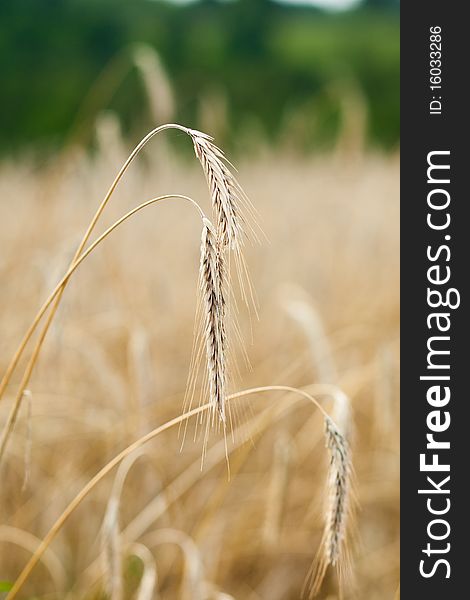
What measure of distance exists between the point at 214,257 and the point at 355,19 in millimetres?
13588

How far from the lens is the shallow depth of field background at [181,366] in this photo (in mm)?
1331

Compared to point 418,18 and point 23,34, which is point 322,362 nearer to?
point 418,18

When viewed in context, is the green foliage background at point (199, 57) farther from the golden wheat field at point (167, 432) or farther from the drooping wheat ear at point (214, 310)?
the drooping wheat ear at point (214, 310)

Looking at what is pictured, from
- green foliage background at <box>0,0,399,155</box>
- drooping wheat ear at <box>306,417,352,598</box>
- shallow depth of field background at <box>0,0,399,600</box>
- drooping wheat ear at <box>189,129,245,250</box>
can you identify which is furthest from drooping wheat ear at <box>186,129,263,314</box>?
green foliage background at <box>0,0,399,155</box>

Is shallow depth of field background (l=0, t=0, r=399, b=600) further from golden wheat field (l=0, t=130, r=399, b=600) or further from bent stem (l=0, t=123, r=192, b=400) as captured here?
bent stem (l=0, t=123, r=192, b=400)

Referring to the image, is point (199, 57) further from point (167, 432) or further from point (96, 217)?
point (96, 217)

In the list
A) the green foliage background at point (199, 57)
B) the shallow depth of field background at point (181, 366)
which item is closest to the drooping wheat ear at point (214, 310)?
the shallow depth of field background at point (181, 366)

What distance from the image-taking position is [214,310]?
25.7 inches

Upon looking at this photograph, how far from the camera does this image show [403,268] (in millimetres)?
1145

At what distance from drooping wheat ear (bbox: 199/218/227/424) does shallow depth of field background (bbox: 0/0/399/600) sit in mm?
282

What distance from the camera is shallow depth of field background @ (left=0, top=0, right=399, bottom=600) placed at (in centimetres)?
133

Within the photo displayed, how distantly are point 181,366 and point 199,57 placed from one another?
32.8 ft

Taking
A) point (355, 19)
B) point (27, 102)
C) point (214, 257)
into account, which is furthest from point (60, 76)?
point (214, 257)

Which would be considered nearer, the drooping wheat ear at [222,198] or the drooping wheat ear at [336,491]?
the drooping wheat ear at [222,198]
